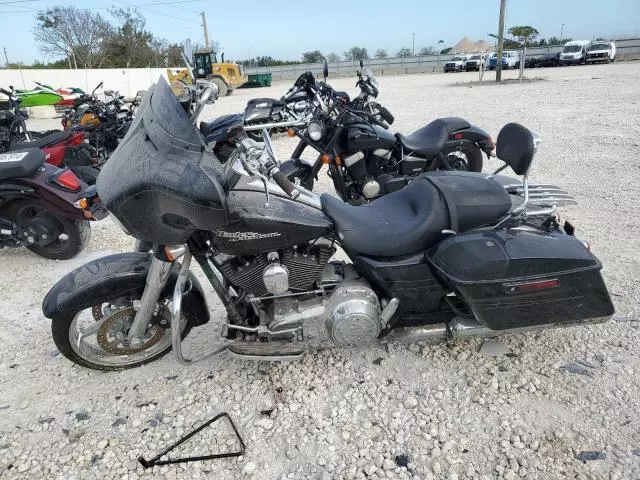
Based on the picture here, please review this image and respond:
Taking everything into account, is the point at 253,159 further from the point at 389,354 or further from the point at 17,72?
the point at 17,72

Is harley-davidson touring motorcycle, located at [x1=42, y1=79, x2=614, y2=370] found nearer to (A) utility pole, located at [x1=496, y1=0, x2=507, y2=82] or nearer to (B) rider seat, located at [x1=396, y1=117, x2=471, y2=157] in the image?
(B) rider seat, located at [x1=396, y1=117, x2=471, y2=157]

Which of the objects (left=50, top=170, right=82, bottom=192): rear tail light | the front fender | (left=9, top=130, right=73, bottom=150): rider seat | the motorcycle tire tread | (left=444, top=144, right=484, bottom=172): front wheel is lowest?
the motorcycle tire tread

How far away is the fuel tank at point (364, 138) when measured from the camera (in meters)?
5.11

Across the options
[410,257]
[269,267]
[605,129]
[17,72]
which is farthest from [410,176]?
[17,72]

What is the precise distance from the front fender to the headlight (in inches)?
111

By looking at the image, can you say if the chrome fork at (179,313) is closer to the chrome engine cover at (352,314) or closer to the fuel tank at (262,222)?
the fuel tank at (262,222)

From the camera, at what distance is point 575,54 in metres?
29.8

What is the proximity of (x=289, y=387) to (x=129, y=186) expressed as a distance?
1394mm

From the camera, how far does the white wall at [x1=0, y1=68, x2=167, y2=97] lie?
21.2m

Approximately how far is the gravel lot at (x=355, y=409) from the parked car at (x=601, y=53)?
32239 millimetres

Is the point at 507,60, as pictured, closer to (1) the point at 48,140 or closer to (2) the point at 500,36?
(2) the point at 500,36

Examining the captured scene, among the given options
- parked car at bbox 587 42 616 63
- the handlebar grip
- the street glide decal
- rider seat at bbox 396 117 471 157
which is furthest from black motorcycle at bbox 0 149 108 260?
parked car at bbox 587 42 616 63

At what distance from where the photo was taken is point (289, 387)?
8.71 ft

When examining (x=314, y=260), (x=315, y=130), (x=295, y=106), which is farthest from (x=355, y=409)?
(x=295, y=106)
